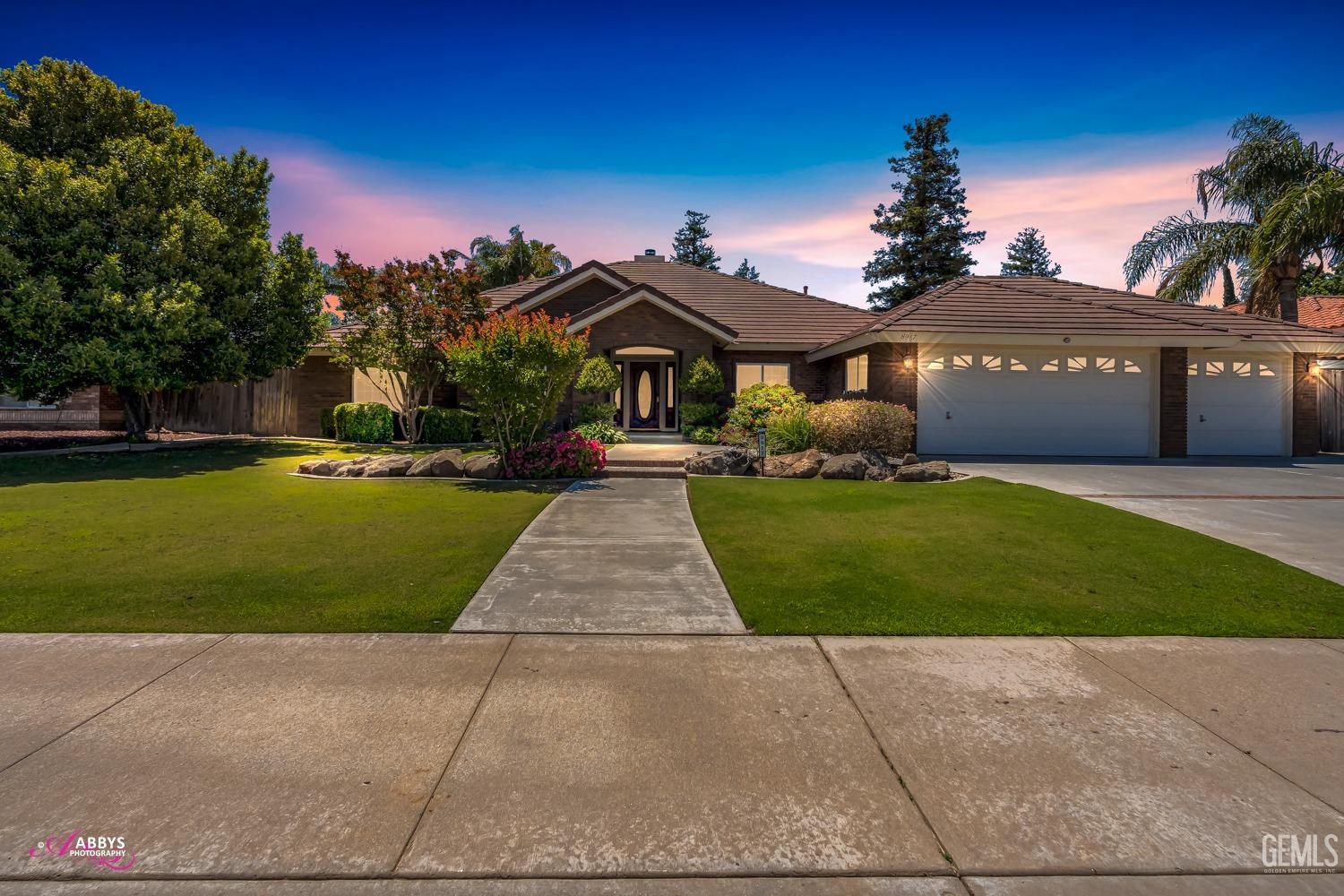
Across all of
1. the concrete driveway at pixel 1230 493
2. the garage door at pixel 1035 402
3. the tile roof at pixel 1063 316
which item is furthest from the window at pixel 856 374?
the concrete driveway at pixel 1230 493

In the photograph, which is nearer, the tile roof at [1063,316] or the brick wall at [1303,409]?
the tile roof at [1063,316]

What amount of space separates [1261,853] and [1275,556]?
6017mm

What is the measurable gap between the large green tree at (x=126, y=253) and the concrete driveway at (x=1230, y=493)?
18.3 meters

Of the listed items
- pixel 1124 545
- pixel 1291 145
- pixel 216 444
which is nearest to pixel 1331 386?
pixel 1291 145

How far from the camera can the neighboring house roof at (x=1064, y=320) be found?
52.2 ft

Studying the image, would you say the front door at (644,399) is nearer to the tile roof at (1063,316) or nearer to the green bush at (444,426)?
the green bush at (444,426)

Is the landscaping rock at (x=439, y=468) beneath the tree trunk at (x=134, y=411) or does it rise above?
beneath

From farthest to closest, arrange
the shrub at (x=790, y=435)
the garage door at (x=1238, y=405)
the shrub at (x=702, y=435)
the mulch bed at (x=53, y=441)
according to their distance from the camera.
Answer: the shrub at (x=702, y=435) → the garage door at (x=1238, y=405) → the mulch bed at (x=53, y=441) → the shrub at (x=790, y=435)

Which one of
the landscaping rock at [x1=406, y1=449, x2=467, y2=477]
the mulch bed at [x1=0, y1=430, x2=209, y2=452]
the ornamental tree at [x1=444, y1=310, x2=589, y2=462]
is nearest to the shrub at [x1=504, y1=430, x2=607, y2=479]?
the ornamental tree at [x1=444, y1=310, x2=589, y2=462]

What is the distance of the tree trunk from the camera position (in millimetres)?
A: 16375

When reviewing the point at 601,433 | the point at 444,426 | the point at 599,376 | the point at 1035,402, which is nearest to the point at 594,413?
the point at 599,376

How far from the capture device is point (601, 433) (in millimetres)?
16531

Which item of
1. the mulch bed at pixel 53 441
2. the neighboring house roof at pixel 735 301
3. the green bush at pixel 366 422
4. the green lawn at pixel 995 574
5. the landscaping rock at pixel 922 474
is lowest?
the green lawn at pixel 995 574

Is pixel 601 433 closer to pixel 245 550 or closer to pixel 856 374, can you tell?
pixel 856 374
